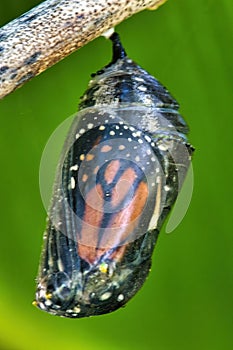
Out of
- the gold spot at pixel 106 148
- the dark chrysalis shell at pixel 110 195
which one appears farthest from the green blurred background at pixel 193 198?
the gold spot at pixel 106 148

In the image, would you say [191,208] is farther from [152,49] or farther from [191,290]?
[152,49]

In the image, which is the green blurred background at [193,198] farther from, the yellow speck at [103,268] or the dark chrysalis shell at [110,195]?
the yellow speck at [103,268]

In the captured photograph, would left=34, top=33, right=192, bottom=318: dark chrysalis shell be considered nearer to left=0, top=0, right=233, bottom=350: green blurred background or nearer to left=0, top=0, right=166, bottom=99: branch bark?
left=0, top=0, right=166, bottom=99: branch bark

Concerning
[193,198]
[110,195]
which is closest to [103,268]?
[110,195]

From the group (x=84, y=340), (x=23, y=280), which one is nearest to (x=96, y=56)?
(x=23, y=280)

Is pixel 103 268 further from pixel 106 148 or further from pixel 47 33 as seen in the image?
pixel 47 33

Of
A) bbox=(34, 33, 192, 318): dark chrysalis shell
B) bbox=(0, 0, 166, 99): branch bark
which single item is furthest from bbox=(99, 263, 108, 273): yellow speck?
bbox=(0, 0, 166, 99): branch bark
